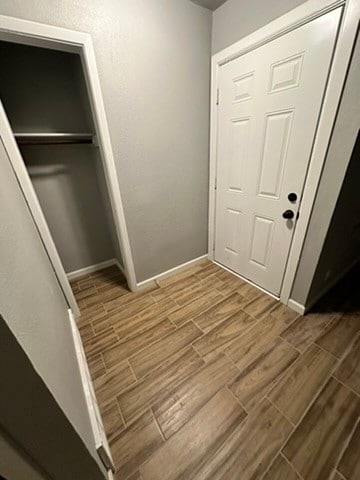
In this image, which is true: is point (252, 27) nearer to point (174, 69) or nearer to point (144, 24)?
point (174, 69)

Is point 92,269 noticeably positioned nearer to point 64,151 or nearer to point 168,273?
point 168,273

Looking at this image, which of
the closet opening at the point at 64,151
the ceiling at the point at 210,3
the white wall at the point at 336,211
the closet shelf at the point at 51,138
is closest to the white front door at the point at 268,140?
the white wall at the point at 336,211

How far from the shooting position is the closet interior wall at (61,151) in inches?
66.9

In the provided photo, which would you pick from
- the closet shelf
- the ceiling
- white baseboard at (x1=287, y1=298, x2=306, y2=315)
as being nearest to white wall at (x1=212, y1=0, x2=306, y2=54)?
the ceiling

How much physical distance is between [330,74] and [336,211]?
32.8 inches

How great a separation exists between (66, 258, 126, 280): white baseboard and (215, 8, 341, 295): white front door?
1531mm

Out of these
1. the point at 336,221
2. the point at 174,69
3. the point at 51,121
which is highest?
the point at 174,69

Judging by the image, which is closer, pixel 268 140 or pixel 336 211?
pixel 336 211

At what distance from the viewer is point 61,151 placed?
2010 millimetres

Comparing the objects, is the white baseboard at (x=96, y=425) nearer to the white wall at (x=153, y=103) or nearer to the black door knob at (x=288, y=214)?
the white wall at (x=153, y=103)

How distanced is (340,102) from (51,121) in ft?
7.86

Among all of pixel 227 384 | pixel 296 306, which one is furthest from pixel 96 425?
pixel 296 306

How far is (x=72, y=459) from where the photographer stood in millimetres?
610

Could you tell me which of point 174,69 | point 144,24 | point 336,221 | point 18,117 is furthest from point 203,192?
point 18,117
